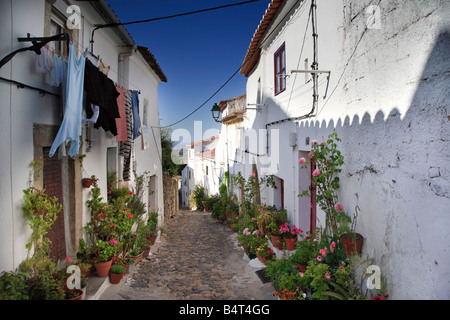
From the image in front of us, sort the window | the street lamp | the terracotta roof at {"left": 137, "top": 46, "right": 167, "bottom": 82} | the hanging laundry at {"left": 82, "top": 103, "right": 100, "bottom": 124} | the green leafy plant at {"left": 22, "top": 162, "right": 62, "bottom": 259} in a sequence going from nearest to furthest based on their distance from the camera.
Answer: the green leafy plant at {"left": 22, "top": 162, "right": 62, "bottom": 259}
the hanging laundry at {"left": 82, "top": 103, "right": 100, "bottom": 124}
the window
the terracotta roof at {"left": 137, "top": 46, "right": 167, "bottom": 82}
the street lamp

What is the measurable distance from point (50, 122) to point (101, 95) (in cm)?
91

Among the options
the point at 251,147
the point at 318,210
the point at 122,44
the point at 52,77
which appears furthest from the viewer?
the point at 251,147

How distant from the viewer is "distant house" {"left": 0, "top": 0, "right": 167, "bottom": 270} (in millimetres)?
3727

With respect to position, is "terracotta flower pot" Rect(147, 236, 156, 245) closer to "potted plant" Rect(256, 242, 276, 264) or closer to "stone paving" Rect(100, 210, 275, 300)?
"stone paving" Rect(100, 210, 275, 300)

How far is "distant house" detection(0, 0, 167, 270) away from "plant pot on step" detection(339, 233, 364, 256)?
4201 mm

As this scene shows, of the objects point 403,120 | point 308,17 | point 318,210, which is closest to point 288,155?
point 318,210

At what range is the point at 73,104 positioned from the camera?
14.5 feet

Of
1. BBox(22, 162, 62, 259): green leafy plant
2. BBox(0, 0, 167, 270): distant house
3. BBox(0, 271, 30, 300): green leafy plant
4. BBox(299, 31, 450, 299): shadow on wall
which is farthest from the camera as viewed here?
BBox(22, 162, 62, 259): green leafy plant

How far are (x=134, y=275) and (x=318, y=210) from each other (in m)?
4.36

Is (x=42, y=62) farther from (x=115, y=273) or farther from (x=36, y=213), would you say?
(x=115, y=273)

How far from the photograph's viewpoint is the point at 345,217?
439cm

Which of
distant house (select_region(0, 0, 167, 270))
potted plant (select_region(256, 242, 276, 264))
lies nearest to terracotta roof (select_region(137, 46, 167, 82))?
distant house (select_region(0, 0, 167, 270))

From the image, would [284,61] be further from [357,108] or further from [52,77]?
[52,77]

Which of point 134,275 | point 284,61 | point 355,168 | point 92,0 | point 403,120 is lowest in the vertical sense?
point 134,275
